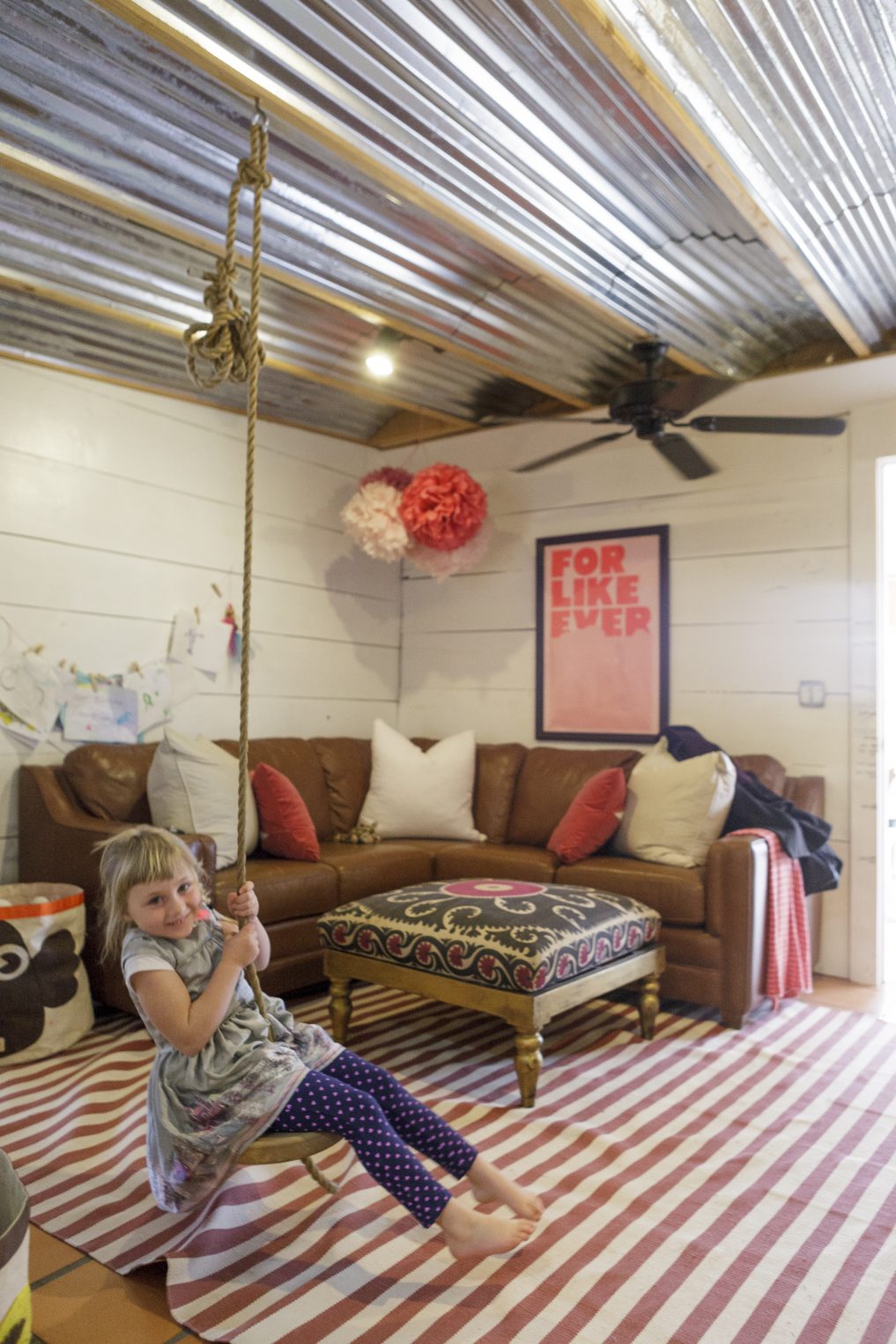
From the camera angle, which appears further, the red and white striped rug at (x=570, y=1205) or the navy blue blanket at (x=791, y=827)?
the navy blue blanket at (x=791, y=827)

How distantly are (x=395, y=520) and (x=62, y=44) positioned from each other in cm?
262

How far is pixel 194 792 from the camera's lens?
3559mm

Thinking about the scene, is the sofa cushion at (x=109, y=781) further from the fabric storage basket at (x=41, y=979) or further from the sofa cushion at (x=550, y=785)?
the sofa cushion at (x=550, y=785)

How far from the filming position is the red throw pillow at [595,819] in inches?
149

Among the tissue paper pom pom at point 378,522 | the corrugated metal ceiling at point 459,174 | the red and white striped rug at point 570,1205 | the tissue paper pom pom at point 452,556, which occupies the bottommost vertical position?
the red and white striped rug at point 570,1205

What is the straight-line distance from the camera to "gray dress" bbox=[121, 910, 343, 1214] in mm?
1868

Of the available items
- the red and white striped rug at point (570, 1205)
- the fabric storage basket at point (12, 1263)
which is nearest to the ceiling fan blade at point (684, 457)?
the red and white striped rug at point (570, 1205)

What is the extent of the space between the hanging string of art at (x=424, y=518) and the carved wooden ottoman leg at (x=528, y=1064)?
251 cm

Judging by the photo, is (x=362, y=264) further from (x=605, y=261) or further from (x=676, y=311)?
(x=676, y=311)

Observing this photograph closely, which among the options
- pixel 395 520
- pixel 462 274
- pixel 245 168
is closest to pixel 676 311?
pixel 462 274

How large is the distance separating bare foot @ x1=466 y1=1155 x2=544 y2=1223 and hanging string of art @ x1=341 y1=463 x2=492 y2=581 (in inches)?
120

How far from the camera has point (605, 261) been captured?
10.4ft

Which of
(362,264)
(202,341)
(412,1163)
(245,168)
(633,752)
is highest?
(362,264)

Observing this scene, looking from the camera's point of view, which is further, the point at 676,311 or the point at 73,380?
the point at 73,380
